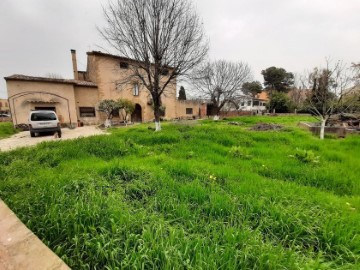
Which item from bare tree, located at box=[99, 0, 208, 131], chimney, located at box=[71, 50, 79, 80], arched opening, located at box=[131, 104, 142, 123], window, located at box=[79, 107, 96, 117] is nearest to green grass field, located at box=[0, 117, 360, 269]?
bare tree, located at box=[99, 0, 208, 131]

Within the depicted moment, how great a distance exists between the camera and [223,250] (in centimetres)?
152

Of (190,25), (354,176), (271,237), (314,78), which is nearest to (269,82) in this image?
(314,78)

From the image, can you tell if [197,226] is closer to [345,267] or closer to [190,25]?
[345,267]

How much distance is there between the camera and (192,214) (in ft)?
7.11

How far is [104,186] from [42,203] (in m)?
0.80

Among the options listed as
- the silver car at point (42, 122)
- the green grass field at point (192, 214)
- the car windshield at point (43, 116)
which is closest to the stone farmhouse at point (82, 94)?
the car windshield at point (43, 116)

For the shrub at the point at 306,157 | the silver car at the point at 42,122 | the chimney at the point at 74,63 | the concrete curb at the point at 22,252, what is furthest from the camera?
the chimney at the point at 74,63

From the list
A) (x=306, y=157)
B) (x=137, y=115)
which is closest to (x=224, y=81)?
(x=137, y=115)

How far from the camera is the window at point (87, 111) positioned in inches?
760

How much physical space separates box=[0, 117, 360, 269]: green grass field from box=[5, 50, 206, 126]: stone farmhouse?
9.54m

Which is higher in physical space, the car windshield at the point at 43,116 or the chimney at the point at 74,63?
the chimney at the point at 74,63

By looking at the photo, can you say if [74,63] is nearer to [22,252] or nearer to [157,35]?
[157,35]

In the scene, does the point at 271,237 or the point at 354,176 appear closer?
the point at 271,237

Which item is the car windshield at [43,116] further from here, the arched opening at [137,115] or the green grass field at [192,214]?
the arched opening at [137,115]
